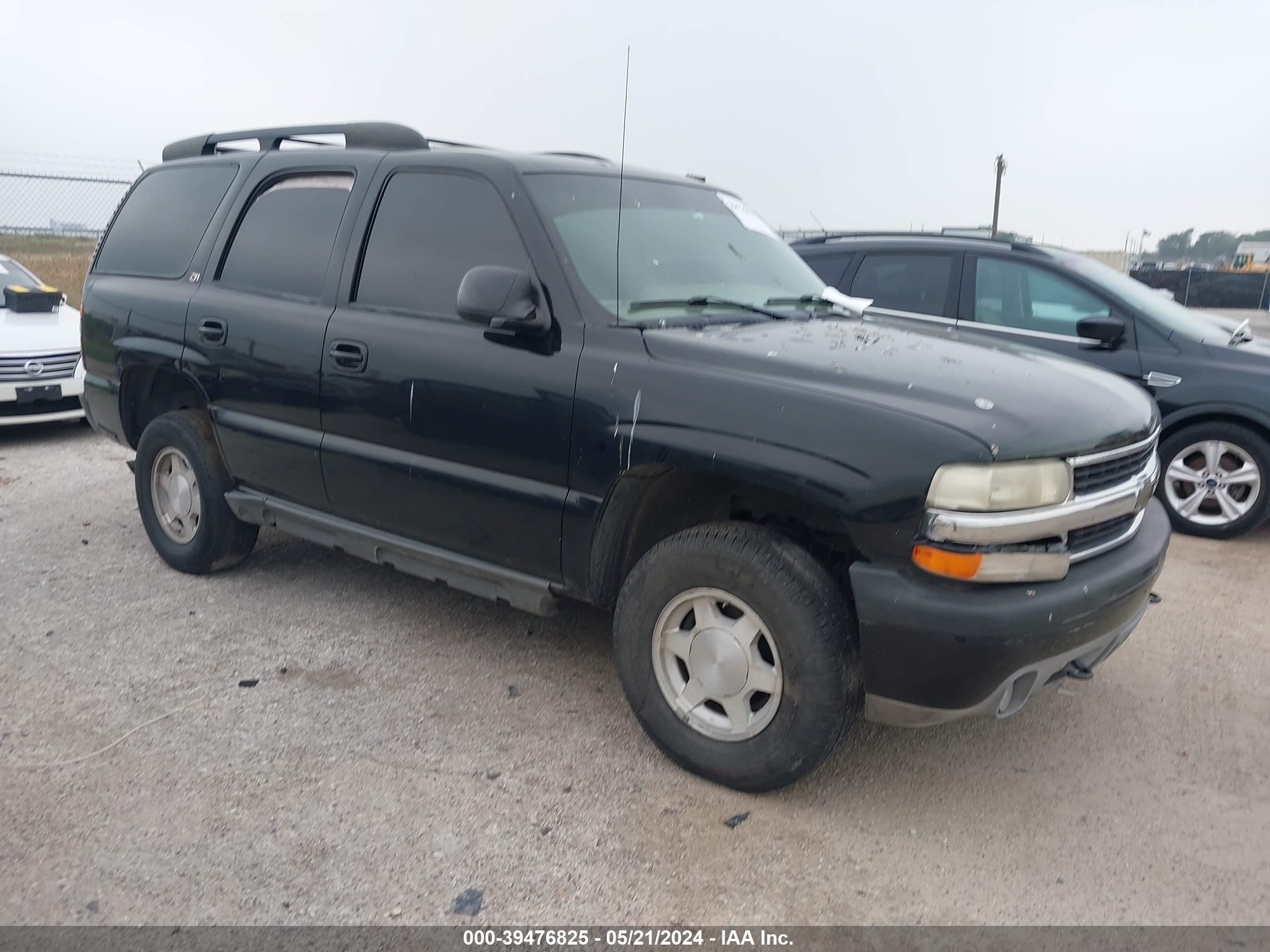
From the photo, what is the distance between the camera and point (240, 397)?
4211 millimetres

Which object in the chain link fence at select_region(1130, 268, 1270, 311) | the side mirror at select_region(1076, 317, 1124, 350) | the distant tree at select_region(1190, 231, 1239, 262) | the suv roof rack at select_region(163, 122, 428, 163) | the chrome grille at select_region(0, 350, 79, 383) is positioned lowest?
the chrome grille at select_region(0, 350, 79, 383)

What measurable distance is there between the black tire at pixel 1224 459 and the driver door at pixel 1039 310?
43 cm

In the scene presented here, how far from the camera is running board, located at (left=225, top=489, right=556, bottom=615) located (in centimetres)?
343

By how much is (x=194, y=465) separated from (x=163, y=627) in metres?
0.77

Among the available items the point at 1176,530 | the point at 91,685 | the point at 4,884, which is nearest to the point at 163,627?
the point at 91,685

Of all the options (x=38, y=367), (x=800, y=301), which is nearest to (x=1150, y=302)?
(x=800, y=301)

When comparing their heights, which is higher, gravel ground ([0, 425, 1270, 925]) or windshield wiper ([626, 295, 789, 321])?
windshield wiper ([626, 295, 789, 321])

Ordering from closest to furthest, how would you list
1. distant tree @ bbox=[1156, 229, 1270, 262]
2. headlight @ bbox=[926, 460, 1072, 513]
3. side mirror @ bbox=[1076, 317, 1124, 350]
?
headlight @ bbox=[926, 460, 1072, 513], side mirror @ bbox=[1076, 317, 1124, 350], distant tree @ bbox=[1156, 229, 1270, 262]

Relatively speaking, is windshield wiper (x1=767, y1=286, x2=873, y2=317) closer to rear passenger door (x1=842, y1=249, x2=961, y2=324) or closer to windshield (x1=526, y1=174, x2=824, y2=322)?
windshield (x1=526, y1=174, x2=824, y2=322)

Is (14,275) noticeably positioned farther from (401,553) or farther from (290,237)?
(401,553)

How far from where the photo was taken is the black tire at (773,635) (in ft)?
8.98

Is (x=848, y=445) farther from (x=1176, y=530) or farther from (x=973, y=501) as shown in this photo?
(x=1176, y=530)

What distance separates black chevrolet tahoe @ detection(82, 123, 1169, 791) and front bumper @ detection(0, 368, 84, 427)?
366 cm

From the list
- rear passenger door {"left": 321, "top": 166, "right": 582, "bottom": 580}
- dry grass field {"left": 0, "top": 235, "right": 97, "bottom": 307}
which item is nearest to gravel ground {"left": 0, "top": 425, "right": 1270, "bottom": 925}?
rear passenger door {"left": 321, "top": 166, "right": 582, "bottom": 580}
